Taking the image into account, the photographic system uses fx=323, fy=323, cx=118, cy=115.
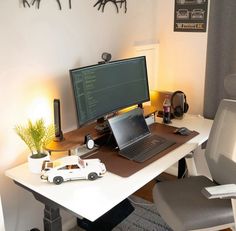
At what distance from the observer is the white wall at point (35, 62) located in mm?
1695

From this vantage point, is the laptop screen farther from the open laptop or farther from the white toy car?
the white toy car

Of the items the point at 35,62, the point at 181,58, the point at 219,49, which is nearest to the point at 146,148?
the point at 35,62

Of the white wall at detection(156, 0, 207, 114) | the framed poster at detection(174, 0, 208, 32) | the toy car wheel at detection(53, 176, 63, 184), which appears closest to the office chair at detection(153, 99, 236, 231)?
the toy car wheel at detection(53, 176, 63, 184)

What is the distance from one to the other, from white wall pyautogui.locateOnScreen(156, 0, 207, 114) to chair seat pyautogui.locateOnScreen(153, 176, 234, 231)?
930 millimetres

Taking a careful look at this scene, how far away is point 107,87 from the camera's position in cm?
199

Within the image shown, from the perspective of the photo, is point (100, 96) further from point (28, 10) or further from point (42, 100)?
point (28, 10)

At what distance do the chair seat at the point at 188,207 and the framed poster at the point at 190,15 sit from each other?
48.2 inches

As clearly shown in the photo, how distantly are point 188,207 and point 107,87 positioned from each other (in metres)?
0.84

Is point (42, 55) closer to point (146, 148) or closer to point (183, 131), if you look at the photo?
point (146, 148)

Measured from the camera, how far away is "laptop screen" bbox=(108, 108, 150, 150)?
189cm

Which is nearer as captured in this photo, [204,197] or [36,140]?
[36,140]

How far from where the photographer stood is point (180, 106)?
244 cm

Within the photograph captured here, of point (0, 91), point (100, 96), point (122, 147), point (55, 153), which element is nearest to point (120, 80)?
point (100, 96)

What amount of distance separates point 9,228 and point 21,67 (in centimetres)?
94
